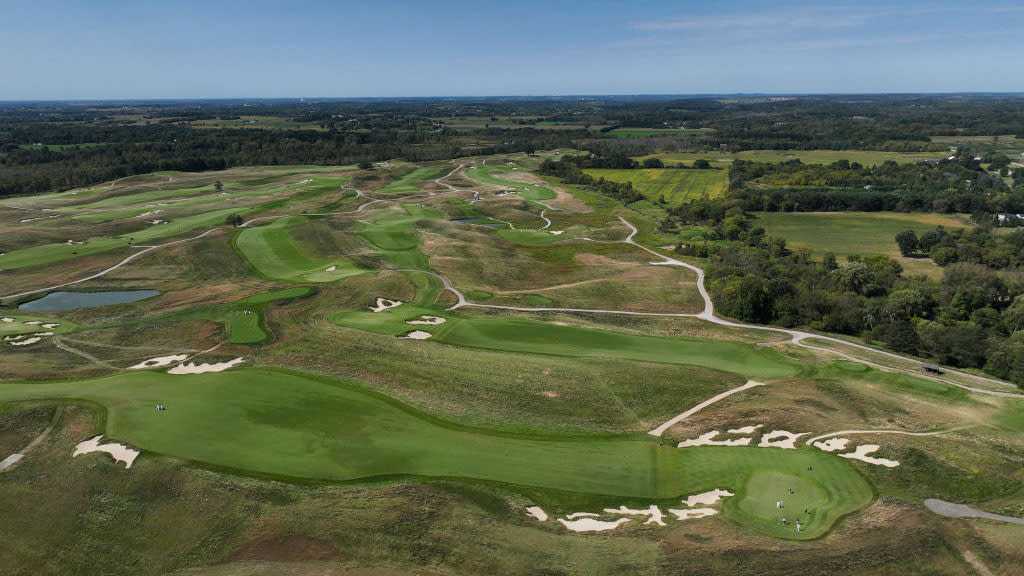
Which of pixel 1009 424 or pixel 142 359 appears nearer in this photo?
pixel 1009 424

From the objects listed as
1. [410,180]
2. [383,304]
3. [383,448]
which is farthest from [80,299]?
[410,180]

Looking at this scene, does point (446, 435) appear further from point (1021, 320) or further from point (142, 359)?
point (1021, 320)

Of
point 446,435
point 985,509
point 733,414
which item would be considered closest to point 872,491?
point 985,509

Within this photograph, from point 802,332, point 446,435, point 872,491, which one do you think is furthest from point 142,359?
point 802,332

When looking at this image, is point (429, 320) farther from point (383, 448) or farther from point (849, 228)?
point (849, 228)

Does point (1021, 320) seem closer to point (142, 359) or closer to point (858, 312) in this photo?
point (858, 312)

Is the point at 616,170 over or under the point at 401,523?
over

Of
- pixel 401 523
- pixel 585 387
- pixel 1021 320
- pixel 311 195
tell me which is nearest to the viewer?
pixel 401 523

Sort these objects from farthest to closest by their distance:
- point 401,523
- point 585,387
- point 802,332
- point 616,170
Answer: point 616,170 → point 802,332 → point 585,387 → point 401,523
